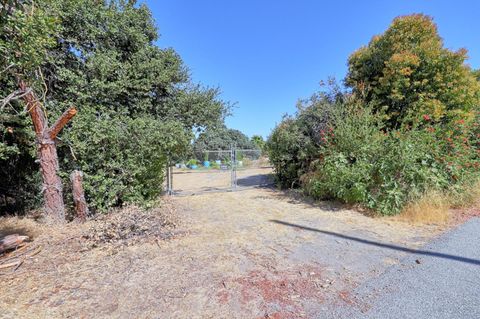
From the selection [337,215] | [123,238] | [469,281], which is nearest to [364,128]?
[337,215]

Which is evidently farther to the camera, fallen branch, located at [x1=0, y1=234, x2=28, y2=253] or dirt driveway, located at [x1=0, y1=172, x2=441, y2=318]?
fallen branch, located at [x1=0, y1=234, x2=28, y2=253]

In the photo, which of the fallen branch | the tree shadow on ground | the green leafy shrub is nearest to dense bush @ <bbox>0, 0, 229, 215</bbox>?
the green leafy shrub

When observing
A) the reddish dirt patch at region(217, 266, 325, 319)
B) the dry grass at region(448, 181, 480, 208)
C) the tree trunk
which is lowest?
the reddish dirt patch at region(217, 266, 325, 319)

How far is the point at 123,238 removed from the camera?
12.7 ft

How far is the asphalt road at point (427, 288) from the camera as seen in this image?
6.93 ft

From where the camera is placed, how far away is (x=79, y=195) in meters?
4.82

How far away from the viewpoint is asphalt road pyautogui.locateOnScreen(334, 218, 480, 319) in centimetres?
211

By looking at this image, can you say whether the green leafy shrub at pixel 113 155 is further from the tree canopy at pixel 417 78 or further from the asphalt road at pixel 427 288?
the tree canopy at pixel 417 78

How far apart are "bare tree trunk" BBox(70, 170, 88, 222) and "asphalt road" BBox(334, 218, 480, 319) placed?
16.0 ft

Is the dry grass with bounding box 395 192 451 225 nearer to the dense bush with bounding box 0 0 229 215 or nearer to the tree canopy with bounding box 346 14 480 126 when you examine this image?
the tree canopy with bounding box 346 14 480 126

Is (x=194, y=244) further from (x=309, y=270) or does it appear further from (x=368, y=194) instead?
(x=368, y=194)

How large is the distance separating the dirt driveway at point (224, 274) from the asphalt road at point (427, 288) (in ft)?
0.40

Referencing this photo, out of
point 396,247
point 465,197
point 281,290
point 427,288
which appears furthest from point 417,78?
point 281,290

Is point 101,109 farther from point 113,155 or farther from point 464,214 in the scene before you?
point 464,214
